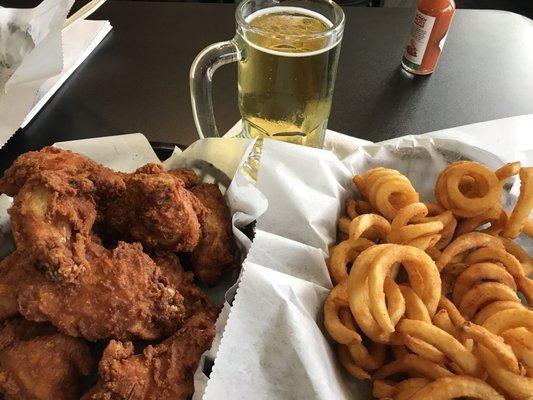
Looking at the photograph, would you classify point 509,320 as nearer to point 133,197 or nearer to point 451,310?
point 451,310

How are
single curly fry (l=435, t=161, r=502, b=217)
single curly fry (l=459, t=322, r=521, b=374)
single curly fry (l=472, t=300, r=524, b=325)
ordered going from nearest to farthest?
single curly fry (l=459, t=322, r=521, b=374) < single curly fry (l=472, t=300, r=524, b=325) < single curly fry (l=435, t=161, r=502, b=217)

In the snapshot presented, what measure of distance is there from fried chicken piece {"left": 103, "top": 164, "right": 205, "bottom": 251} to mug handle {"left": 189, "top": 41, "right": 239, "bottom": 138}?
317mm

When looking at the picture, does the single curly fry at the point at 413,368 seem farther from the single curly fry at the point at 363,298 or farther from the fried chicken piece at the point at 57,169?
the fried chicken piece at the point at 57,169

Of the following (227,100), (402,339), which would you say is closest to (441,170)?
(402,339)

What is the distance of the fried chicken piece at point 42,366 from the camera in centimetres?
77

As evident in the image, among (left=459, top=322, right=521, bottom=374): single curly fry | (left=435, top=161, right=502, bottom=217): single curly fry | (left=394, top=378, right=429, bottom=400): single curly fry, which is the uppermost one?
(left=435, top=161, right=502, bottom=217): single curly fry

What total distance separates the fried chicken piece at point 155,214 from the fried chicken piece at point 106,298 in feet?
0.16

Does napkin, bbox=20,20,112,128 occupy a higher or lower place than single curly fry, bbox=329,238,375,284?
lower

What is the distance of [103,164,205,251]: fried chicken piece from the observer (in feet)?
2.81

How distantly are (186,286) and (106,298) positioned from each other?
14cm

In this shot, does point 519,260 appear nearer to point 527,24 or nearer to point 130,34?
point 527,24

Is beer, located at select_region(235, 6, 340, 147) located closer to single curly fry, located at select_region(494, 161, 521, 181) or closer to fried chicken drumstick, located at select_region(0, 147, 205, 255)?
fried chicken drumstick, located at select_region(0, 147, 205, 255)

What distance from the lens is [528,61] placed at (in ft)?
5.33

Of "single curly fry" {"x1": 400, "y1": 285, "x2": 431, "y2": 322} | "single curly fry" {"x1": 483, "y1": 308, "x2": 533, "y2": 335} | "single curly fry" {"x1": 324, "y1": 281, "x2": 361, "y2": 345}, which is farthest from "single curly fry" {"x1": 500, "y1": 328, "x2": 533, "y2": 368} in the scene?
"single curly fry" {"x1": 324, "y1": 281, "x2": 361, "y2": 345}
